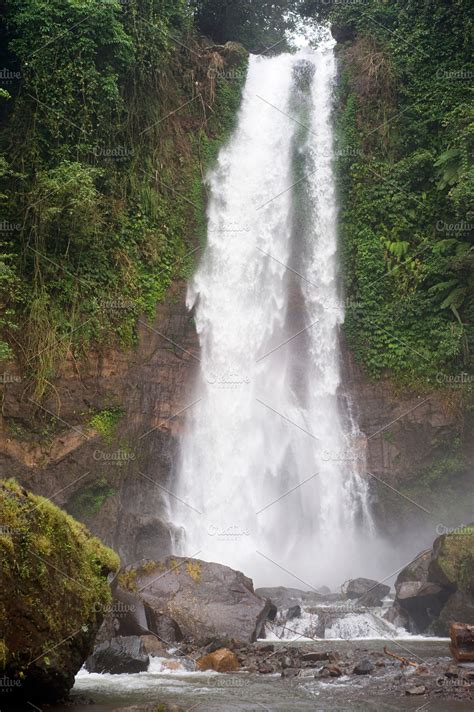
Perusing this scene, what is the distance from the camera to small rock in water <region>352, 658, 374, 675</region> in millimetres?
9336

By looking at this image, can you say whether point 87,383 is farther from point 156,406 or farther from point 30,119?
point 30,119

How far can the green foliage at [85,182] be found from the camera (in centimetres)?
1698

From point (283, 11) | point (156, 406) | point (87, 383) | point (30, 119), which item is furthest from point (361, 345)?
point (283, 11)

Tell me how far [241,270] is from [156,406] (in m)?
5.07

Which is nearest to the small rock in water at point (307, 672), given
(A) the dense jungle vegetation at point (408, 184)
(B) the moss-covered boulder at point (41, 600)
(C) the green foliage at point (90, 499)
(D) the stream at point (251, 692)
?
(D) the stream at point (251, 692)

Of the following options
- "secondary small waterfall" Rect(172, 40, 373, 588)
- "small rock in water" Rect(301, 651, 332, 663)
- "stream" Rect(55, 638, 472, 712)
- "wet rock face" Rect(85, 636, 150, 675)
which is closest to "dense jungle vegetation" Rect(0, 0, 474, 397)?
"secondary small waterfall" Rect(172, 40, 373, 588)

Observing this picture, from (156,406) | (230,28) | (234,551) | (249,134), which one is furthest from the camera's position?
(230,28)

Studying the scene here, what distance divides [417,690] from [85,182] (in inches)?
521

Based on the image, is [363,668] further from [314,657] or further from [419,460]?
[419,460]

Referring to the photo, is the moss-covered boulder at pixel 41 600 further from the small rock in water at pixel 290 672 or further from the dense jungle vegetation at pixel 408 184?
the dense jungle vegetation at pixel 408 184

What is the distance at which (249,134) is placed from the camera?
22.7 metres

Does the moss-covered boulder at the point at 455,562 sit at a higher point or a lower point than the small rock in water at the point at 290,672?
higher

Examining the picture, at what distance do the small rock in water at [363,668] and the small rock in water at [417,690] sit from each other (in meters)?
0.95

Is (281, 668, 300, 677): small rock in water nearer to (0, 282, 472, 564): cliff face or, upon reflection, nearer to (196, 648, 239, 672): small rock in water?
(196, 648, 239, 672): small rock in water
